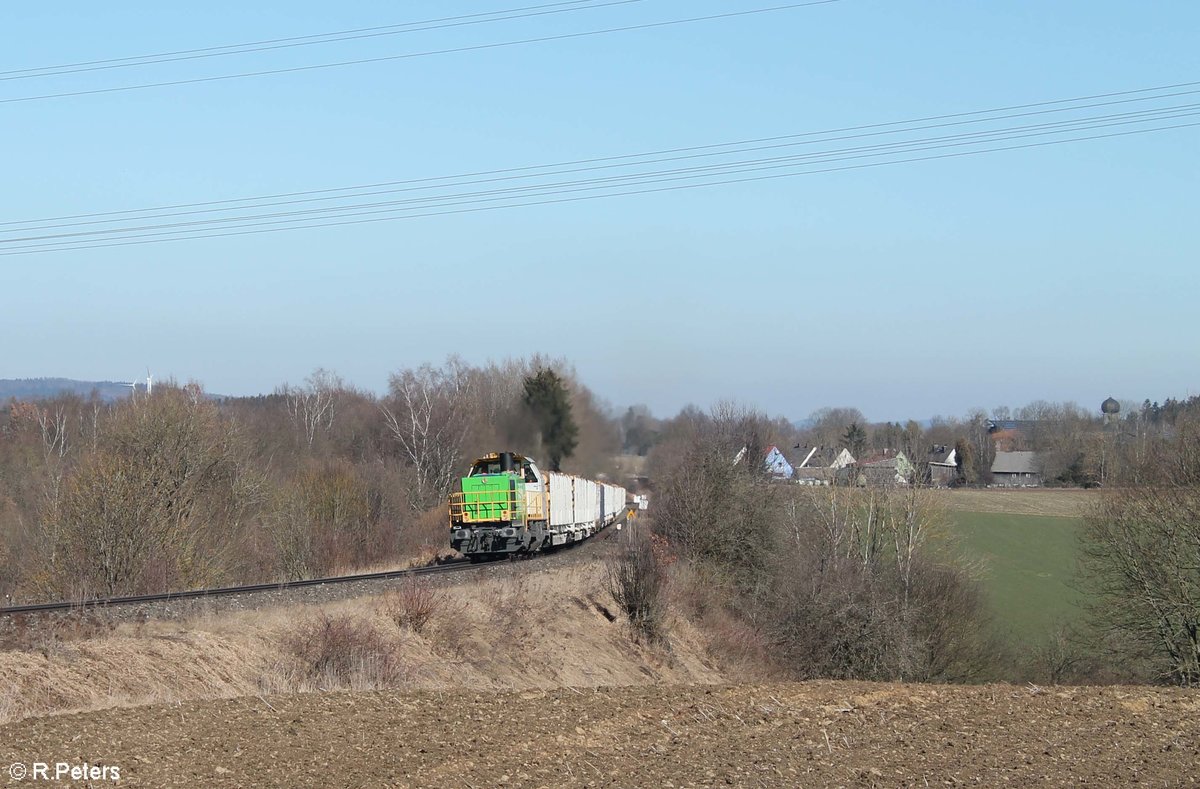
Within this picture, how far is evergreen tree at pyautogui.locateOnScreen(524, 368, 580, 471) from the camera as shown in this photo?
2349 inches

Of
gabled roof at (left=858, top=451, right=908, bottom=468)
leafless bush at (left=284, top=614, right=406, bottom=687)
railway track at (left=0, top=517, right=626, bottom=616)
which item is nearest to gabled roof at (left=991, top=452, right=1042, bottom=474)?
gabled roof at (left=858, top=451, right=908, bottom=468)

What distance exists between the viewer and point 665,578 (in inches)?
1289

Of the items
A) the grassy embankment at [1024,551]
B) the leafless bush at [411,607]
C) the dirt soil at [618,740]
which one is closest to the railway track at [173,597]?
the leafless bush at [411,607]

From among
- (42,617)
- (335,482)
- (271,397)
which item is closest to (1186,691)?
(42,617)

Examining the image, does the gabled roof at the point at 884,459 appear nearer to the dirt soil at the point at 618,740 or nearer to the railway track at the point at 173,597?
the railway track at the point at 173,597

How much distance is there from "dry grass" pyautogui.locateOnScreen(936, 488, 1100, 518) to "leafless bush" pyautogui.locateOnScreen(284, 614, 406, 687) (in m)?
62.8

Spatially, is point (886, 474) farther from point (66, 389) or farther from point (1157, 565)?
point (66, 389)

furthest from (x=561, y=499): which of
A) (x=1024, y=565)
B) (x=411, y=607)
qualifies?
(x=1024, y=565)

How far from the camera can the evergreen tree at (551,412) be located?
59.7 m

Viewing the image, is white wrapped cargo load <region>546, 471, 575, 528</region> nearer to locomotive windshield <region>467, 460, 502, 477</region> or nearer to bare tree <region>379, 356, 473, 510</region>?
locomotive windshield <region>467, 460, 502, 477</region>

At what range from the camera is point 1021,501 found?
87312 mm

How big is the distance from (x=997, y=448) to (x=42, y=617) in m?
154

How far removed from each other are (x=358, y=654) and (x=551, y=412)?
134 ft

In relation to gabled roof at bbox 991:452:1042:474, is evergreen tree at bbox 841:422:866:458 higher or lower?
higher
